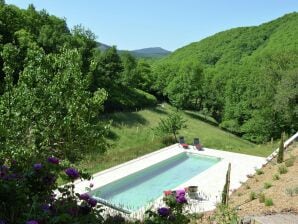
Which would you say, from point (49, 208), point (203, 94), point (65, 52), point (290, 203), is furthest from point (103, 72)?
point (49, 208)

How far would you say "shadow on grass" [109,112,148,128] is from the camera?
3588 centimetres

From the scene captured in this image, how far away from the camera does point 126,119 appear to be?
38.3 metres

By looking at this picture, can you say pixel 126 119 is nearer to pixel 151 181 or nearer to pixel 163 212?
pixel 151 181

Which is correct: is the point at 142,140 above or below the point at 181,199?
below

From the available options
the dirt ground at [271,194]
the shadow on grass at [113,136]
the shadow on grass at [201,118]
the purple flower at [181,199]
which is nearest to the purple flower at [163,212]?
the purple flower at [181,199]

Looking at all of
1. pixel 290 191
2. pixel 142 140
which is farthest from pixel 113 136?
pixel 290 191

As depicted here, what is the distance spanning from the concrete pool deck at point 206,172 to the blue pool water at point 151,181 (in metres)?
0.29

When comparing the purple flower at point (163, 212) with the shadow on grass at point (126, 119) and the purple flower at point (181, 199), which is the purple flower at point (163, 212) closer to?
the purple flower at point (181, 199)

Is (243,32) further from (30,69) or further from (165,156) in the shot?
(30,69)

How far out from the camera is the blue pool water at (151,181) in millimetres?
15438

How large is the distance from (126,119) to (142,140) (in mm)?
8544

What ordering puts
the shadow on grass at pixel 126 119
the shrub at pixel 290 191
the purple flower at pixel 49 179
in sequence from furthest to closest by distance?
the shadow on grass at pixel 126 119 → the shrub at pixel 290 191 → the purple flower at pixel 49 179

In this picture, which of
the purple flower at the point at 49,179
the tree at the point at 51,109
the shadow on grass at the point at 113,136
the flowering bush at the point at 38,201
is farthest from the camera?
the shadow on grass at the point at 113,136

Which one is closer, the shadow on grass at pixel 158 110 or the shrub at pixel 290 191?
the shrub at pixel 290 191
